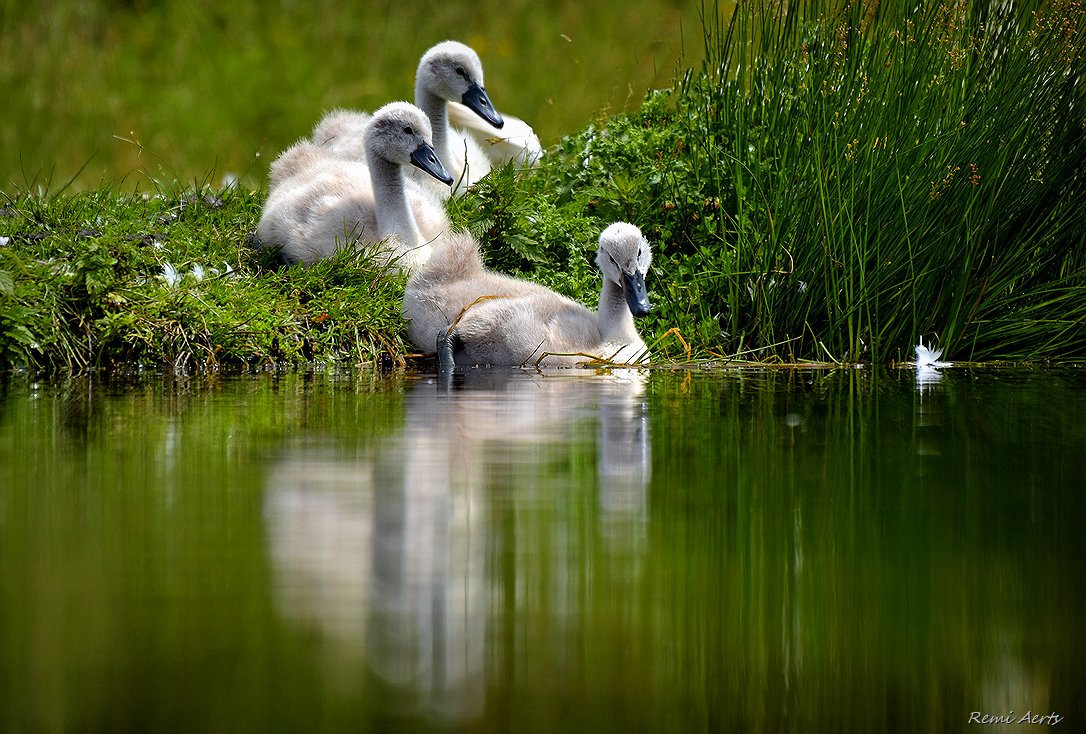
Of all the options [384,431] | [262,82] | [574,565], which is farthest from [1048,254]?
[262,82]

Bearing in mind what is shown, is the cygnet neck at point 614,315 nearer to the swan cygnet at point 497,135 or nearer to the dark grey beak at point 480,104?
the dark grey beak at point 480,104

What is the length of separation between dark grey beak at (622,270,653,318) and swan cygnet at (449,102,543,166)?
3.08 m

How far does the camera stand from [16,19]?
13273 mm

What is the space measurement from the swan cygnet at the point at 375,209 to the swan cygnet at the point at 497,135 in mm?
1753

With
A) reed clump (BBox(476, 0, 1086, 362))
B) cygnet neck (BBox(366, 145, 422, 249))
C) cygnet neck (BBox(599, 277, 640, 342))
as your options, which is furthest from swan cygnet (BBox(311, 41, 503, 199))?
cygnet neck (BBox(599, 277, 640, 342))

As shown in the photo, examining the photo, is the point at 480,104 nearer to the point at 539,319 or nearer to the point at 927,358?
the point at 539,319

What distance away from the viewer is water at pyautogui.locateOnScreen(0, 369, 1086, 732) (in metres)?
2.34

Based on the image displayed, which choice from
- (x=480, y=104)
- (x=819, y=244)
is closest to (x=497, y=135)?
(x=480, y=104)

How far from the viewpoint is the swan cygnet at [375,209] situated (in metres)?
7.68

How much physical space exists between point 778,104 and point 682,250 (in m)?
0.95

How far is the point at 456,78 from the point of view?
9211mm

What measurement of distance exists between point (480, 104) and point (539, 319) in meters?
2.74

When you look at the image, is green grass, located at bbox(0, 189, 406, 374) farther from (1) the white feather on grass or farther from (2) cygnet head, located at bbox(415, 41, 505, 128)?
(1) the white feather on grass

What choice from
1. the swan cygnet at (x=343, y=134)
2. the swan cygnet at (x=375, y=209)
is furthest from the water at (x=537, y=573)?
the swan cygnet at (x=343, y=134)
